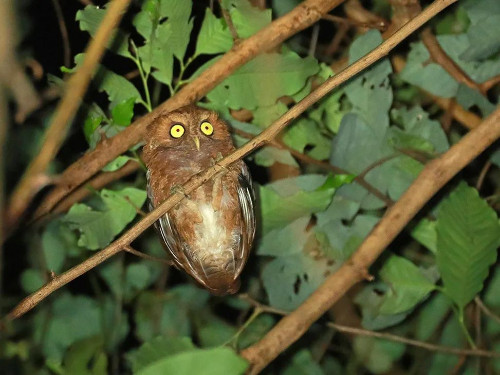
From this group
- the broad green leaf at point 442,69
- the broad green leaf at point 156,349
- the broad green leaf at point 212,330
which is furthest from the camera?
the broad green leaf at point 212,330

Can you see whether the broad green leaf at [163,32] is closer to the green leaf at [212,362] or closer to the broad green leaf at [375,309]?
the broad green leaf at [375,309]

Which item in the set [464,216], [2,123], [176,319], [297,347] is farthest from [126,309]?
[2,123]

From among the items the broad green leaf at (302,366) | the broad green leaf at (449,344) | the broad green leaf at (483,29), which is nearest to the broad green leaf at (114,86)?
the broad green leaf at (483,29)

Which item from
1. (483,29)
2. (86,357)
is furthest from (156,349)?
(483,29)

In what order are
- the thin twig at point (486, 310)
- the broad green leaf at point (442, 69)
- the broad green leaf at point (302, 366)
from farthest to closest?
the broad green leaf at point (302, 366) → the thin twig at point (486, 310) → the broad green leaf at point (442, 69)

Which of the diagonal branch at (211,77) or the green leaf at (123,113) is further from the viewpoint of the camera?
the diagonal branch at (211,77)

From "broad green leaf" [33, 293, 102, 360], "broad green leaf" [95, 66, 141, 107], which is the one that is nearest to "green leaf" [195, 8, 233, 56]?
"broad green leaf" [95, 66, 141, 107]

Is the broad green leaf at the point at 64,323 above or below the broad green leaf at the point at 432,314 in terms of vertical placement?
above
